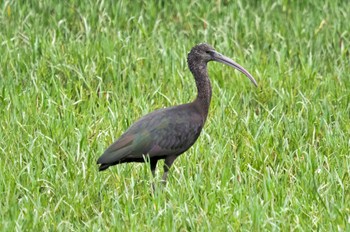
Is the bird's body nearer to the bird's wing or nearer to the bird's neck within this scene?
the bird's wing

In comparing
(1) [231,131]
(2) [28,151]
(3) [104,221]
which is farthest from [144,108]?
(3) [104,221]

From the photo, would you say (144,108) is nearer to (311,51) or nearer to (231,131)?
(231,131)

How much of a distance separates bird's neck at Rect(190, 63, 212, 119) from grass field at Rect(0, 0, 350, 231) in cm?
31

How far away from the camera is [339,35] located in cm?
996

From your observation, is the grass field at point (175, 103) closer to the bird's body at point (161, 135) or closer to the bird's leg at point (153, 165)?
the bird's leg at point (153, 165)

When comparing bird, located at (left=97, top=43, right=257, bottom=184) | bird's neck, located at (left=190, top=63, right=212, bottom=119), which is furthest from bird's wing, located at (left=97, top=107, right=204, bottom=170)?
bird's neck, located at (left=190, top=63, right=212, bottom=119)

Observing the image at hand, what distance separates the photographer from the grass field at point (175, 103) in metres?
6.27

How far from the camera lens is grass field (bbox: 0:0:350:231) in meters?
6.27

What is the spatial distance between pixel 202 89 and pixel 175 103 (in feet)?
3.72

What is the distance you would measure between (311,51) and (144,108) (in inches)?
88.5

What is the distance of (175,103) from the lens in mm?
8406

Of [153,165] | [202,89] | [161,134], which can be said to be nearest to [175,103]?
[202,89]

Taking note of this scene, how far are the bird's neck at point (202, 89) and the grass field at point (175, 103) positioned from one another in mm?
310

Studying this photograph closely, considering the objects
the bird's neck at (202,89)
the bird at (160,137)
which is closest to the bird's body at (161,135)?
the bird at (160,137)
